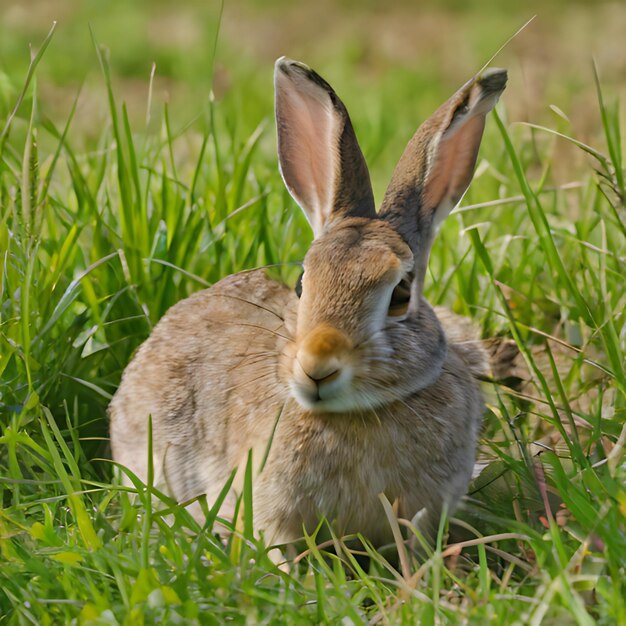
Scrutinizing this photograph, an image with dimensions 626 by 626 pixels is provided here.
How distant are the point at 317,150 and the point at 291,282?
0.99m

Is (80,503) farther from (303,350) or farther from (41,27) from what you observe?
(41,27)

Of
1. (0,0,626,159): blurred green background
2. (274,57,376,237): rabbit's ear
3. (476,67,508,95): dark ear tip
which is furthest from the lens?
(0,0,626,159): blurred green background

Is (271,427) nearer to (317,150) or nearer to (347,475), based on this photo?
(347,475)

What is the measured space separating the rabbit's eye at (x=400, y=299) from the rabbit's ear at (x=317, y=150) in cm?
A: 31

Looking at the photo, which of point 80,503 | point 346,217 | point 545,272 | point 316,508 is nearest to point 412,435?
point 316,508

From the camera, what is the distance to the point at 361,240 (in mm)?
2883

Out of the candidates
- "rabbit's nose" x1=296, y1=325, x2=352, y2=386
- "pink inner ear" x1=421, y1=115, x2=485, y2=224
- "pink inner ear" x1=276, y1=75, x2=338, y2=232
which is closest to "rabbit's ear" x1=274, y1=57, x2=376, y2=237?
"pink inner ear" x1=276, y1=75, x2=338, y2=232

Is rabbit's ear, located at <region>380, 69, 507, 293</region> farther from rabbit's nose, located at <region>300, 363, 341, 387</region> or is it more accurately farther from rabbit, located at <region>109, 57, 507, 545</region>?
rabbit's nose, located at <region>300, 363, 341, 387</region>

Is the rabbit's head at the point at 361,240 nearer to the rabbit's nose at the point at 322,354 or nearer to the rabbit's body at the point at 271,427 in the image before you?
the rabbit's nose at the point at 322,354

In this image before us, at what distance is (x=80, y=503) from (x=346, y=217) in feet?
3.40

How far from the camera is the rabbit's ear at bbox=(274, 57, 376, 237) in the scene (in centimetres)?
312

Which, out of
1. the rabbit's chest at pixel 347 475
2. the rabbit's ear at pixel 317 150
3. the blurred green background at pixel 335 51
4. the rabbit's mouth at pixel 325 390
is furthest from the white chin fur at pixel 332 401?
the blurred green background at pixel 335 51

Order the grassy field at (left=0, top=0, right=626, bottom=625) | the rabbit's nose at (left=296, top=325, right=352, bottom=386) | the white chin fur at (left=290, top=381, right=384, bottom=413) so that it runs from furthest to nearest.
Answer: the white chin fur at (left=290, top=381, right=384, bottom=413), the rabbit's nose at (left=296, top=325, right=352, bottom=386), the grassy field at (left=0, top=0, right=626, bottom=625)

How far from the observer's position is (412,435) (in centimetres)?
291
